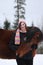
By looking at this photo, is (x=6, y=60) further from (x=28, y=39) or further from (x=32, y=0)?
(x=32, y=0)

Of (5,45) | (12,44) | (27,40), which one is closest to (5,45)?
(5,45)

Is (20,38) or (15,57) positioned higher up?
(20,38)

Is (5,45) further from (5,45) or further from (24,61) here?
(24,61)

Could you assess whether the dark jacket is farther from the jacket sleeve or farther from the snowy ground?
Answer: the snowy ground

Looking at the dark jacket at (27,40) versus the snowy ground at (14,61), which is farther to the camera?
the snowy ground at (14,61)

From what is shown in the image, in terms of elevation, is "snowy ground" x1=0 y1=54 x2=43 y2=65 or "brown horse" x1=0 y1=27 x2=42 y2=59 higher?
"brown horse" x1=0 y1=27 x2=42 y2=59

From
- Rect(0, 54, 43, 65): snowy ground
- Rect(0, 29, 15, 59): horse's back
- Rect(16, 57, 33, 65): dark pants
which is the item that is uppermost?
Rect(0, 29, 15, 59): horse's back

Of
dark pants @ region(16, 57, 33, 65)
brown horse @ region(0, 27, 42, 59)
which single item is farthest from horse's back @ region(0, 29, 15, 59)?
dark pants @ region(16, 57, 33, 65)

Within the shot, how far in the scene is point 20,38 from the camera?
190cm

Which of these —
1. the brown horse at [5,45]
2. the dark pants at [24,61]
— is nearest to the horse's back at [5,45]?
the brown horse at [5,45]

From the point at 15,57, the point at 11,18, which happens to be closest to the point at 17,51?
the point at 15,57

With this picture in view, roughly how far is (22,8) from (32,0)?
0.14m

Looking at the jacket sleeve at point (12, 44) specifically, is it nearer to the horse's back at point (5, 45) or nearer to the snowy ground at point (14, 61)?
the horse's back at point (5, 45)

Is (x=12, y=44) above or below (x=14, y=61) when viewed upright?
above
